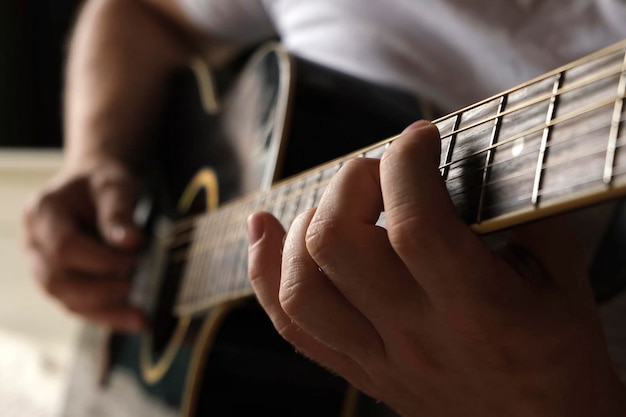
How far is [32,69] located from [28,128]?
15 cm

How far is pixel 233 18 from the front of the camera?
102 centimetres

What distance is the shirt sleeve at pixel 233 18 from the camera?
3.26ft

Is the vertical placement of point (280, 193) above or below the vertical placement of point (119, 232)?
above

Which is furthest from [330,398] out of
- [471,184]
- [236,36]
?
[236,36]

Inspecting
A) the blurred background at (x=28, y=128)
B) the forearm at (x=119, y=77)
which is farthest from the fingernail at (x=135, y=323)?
the blurred background at (x=28, y=128)

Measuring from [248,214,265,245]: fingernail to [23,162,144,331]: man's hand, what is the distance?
0.45 m

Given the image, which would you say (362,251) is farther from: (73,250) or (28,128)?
(28,128)

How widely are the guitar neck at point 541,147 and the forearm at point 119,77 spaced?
666mm

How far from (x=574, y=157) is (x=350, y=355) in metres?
0.19

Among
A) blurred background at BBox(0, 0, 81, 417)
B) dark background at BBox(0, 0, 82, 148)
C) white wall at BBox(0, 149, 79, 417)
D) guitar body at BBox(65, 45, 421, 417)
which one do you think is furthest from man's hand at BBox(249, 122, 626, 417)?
dark background at BBox(0, 0, 82, 148)

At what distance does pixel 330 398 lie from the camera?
722 millimetres

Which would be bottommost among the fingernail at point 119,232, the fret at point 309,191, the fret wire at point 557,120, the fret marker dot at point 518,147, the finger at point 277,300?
the fingernail at point 119,232

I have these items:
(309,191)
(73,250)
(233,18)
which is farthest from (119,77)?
(309,191)

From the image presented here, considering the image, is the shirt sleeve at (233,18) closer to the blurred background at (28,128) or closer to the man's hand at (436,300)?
the man's hand at (436,300)
